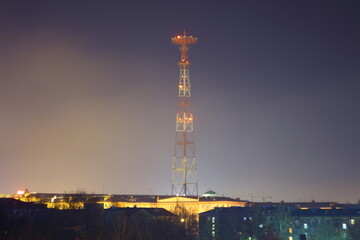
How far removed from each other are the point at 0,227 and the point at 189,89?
66675 mm

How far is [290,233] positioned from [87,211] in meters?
35.7

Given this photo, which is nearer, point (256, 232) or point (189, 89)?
point (256, 232)

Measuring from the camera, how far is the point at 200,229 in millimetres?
103062

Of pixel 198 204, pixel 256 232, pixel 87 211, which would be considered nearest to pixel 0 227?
pixel 87 211

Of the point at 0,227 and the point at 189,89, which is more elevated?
the point at 189,89

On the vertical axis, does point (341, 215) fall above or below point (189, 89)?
below

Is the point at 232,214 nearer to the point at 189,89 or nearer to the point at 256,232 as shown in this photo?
the point at 256,232

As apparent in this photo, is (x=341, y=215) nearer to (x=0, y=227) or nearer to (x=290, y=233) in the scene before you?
(x=290, y=233)

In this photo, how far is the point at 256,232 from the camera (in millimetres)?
85312

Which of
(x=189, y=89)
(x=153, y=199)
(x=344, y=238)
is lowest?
(x=344, y=238)

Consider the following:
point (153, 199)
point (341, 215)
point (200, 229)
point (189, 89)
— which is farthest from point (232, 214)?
point (153, 199)

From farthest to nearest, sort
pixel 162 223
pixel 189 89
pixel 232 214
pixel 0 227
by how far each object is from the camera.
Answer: pixel 189 89 < pixel 232 214 < pixel 162 223 < pixel 0 227

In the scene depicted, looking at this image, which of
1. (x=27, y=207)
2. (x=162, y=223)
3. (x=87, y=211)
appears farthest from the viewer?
(x=162, y=223)

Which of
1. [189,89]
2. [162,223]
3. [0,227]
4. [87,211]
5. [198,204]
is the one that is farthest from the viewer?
[198,204]
